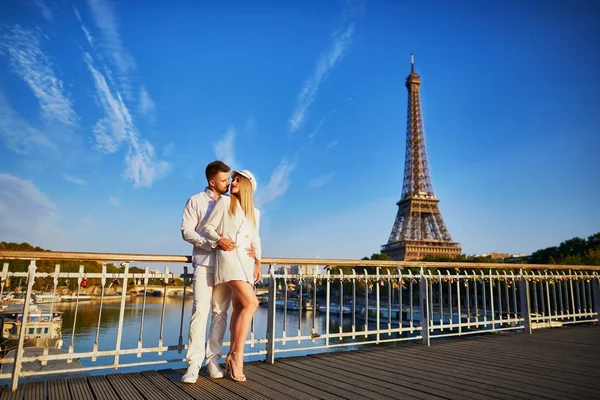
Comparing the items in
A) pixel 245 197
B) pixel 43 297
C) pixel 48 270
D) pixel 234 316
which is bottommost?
pixel 234 316

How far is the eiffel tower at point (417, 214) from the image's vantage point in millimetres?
55884

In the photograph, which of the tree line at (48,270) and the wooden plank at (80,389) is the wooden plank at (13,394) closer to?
the wooden plank at (80,389)

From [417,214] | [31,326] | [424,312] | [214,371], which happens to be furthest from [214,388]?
[417,214]

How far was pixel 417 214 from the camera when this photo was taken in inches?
2277

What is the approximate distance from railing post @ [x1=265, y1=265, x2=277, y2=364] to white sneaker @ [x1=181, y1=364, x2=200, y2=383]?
99 cm

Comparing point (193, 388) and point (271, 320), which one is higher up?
point (271, 320)

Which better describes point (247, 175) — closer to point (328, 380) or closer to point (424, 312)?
point (328, 380)

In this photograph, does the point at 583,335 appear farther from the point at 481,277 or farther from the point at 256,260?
the point at 256,260

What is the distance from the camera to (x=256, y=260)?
3586mm

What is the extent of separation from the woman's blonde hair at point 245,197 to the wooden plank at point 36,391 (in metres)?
1.96

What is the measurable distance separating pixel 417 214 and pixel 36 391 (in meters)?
58.4

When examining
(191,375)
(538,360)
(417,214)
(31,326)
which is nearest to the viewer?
(191,375)

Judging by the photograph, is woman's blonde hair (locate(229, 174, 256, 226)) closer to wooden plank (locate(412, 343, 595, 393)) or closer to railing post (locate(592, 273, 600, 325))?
wooden plank (locate(412, 343, 595, 393))

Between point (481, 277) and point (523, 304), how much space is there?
1.17 m
